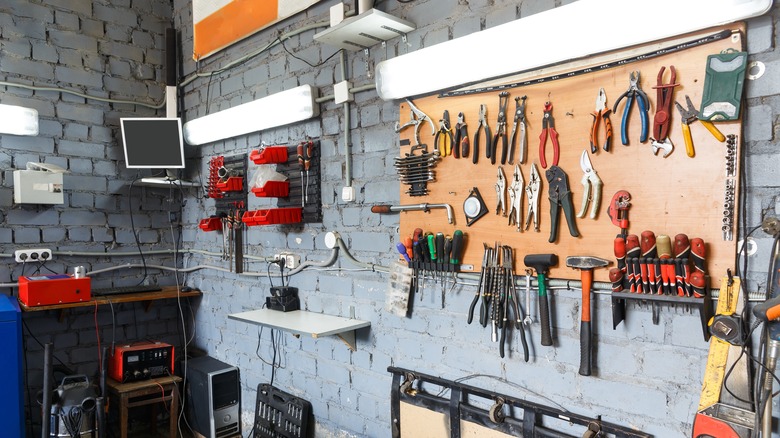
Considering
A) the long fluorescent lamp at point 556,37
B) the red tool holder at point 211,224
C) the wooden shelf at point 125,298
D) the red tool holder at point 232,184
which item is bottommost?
the wooden shelf at point 125,298

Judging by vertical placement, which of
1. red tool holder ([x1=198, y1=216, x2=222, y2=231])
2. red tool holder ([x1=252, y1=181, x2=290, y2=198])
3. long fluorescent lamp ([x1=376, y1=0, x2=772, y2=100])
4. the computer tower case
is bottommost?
the computer tower case

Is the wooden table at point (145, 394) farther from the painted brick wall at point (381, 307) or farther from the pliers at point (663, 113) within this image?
the pliers at point (663, 113)

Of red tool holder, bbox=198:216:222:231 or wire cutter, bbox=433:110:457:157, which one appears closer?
wire cutter, bbox=433:110:457:157

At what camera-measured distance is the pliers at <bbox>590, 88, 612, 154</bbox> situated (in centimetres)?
158

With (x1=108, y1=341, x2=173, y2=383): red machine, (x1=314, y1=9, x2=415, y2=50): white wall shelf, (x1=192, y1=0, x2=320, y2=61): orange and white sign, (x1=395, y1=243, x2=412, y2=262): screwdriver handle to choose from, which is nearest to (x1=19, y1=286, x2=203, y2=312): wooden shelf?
(x1=108, y1=341, x2=173, y2=383): red machine

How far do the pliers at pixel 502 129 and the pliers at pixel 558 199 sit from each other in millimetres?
178

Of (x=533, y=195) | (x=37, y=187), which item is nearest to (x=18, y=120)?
(x=37, y=187)

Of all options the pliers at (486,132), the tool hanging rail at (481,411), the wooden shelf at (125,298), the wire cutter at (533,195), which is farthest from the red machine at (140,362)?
the wire cutter at (533,195)

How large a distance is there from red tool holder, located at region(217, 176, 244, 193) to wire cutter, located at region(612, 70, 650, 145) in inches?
81.8

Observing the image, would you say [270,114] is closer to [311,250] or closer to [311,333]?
[311,250]

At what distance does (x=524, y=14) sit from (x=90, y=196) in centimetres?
280

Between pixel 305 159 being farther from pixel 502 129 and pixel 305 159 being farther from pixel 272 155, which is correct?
pixel 502 129

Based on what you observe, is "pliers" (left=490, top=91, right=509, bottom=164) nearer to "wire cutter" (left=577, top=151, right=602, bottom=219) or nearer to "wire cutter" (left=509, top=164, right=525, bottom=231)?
"wire cutter" (left=509, top=164, right=525, bottom=231)

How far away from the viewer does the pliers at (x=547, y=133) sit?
5.56ft
